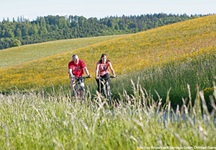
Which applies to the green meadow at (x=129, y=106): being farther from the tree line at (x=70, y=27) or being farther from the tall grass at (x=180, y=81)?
the tree line at (x=70, y=27)

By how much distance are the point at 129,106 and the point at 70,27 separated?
158917 mm

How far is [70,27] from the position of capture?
538ft

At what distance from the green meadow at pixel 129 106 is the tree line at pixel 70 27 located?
268 feet

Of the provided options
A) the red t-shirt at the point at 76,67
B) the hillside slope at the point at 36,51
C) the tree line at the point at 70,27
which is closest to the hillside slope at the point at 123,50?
the red t-shirt at the point at 76,67

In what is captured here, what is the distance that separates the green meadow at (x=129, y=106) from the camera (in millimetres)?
4832

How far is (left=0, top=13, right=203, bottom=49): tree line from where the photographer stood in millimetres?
134750

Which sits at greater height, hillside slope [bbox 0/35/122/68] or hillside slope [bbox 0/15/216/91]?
hillside slope [bbox 0/15/216/91]

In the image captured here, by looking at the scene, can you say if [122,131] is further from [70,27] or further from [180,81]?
[70,27]

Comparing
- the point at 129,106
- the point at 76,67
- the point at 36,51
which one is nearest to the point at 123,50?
the point at 76,67

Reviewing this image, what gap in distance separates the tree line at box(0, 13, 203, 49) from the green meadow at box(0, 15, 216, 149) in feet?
268

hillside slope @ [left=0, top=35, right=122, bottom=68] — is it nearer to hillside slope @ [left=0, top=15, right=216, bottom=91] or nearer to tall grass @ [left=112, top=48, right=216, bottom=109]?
hillside slope @ [left=0, top=15, right=216, bottom=91]

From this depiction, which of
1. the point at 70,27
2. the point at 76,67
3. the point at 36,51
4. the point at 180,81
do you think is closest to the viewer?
the point at 76,67

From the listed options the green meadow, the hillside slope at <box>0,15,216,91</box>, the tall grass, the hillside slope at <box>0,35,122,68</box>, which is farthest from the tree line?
the tall grass

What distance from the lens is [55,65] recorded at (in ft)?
149
